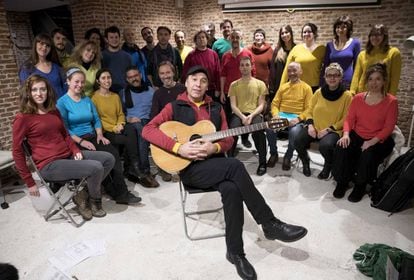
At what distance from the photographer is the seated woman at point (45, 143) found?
8.05ft

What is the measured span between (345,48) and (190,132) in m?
2.50

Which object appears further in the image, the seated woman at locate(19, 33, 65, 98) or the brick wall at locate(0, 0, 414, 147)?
the brick wall at locate(0, 0, 414, 147)

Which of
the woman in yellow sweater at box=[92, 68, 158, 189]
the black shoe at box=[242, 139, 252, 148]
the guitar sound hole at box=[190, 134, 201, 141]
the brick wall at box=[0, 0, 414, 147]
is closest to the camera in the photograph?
the guitar sound hole at box=[190, 134, 201, 141]

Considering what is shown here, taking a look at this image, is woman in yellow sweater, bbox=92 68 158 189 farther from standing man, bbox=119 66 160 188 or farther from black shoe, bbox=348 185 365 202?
black shoe, bbox=348 185 365 202

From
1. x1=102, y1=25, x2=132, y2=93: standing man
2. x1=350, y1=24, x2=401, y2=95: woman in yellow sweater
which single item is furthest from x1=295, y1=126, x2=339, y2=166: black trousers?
x1=102, y1=25, x2=132, y2=93: standing man

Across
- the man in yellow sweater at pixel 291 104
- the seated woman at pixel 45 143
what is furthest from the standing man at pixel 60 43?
the man in yellow sweater at pixel 291 104

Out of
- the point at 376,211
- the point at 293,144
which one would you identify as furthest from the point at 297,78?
the point at 376,211

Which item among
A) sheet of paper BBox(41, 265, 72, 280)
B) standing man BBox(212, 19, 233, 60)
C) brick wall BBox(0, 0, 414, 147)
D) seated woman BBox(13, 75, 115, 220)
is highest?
brick wall BBox(0, 0, 414, 147)

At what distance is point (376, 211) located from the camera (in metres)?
2.71

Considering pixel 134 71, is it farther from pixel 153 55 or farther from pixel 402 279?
pixel 402 279

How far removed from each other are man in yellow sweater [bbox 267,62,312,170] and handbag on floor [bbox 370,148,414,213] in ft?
3.25

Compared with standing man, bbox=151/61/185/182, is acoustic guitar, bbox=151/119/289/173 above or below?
below

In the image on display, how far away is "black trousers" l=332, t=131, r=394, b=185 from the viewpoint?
283cm

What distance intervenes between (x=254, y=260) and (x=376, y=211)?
130 cm
